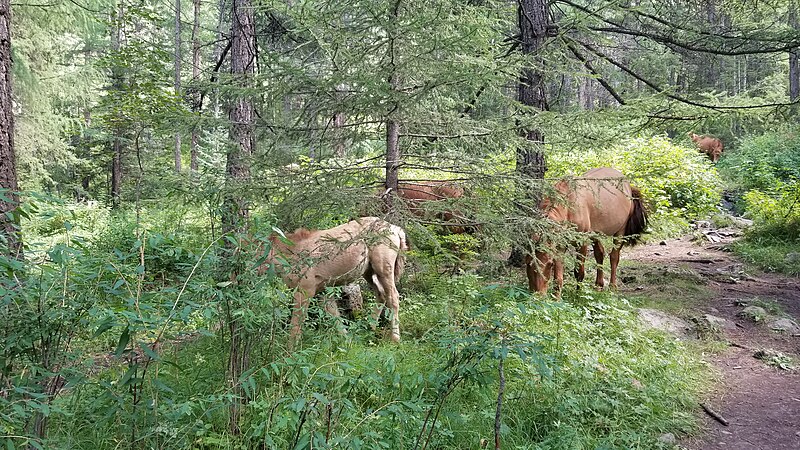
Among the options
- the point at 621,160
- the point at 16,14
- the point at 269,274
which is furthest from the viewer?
the point at 621,160

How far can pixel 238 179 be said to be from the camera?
4844 millimetres

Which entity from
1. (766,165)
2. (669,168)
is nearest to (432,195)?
(669,168)

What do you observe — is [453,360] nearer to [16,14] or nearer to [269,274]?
[269,274]

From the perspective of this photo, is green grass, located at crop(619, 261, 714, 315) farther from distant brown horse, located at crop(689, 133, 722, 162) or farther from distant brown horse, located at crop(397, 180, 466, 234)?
distant brown horse, located at crop(689, 133, 722, 162)

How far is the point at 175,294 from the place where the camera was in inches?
Result: 114

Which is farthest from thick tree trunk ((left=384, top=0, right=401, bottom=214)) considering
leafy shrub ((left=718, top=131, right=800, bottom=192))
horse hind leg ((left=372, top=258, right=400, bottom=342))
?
leafy shrub ((left=718, top=131, right=800, bottom=192))

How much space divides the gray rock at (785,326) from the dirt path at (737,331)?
35mm

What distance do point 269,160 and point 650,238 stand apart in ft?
29.1

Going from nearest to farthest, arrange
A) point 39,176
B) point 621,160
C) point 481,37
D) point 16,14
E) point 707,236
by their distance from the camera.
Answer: point 481,37, point 16,14, point 707,236, point 621,160, point 39,176

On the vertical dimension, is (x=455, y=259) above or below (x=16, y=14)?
below

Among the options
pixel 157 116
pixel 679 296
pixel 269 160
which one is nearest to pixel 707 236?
pixel 679 296

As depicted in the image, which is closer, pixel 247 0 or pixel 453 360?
pixel 453 360

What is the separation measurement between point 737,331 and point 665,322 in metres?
0.97

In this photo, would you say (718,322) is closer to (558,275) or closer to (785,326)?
(785,326)
